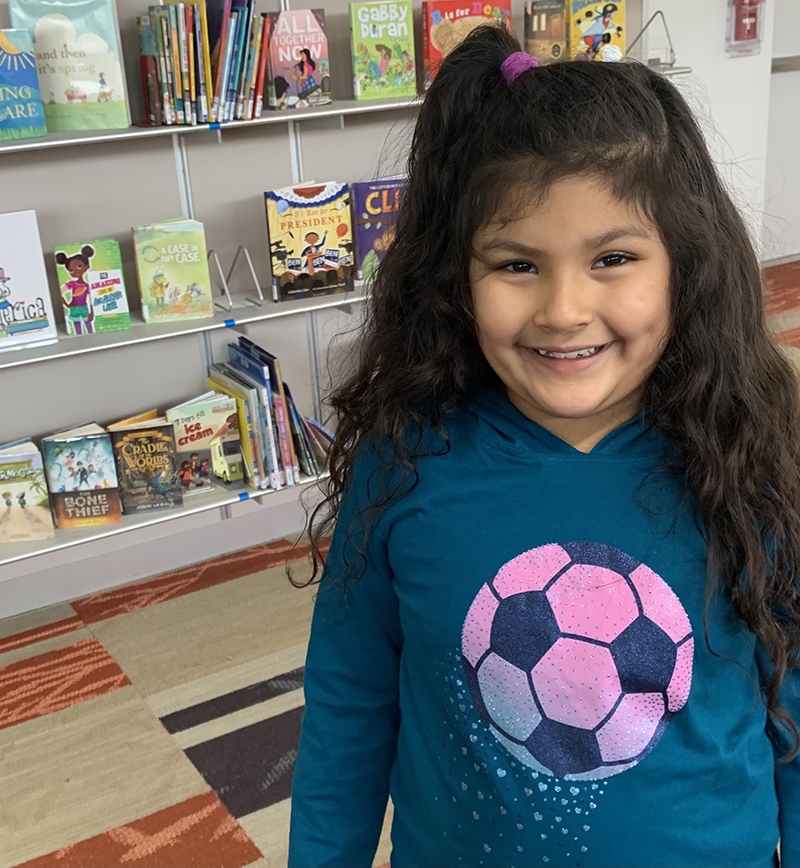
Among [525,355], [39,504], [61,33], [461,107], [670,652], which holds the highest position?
[61,33]

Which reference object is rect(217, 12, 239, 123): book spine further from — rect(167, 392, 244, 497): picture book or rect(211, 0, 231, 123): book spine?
rect(167, 392, 244, 497): picture book

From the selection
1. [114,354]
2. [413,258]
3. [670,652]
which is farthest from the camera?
[114,354]

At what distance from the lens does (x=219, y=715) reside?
2.35 m

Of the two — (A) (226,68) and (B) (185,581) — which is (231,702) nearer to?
(B) (185,581)

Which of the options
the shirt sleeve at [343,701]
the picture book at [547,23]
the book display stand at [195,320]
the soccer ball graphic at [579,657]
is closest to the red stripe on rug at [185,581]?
the book display stand at [195,320]

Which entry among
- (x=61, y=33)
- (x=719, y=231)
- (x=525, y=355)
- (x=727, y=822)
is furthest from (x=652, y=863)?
(x=61, y=33)

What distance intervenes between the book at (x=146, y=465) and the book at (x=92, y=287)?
0.28 meters

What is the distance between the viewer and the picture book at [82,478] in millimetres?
2689

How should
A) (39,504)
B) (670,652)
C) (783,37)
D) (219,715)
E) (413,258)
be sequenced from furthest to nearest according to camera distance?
1. (783,37)
2. (39,504)
3. (219,715)
4. (413,258)
5. (670,652)

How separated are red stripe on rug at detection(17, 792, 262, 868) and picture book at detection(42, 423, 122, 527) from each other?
0.93 m

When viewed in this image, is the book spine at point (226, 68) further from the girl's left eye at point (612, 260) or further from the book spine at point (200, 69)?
the girl's left eye at point (612, 260)

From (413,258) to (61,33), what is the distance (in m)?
1.90

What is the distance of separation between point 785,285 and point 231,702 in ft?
13.6

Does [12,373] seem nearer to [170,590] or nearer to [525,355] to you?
[170,590]
